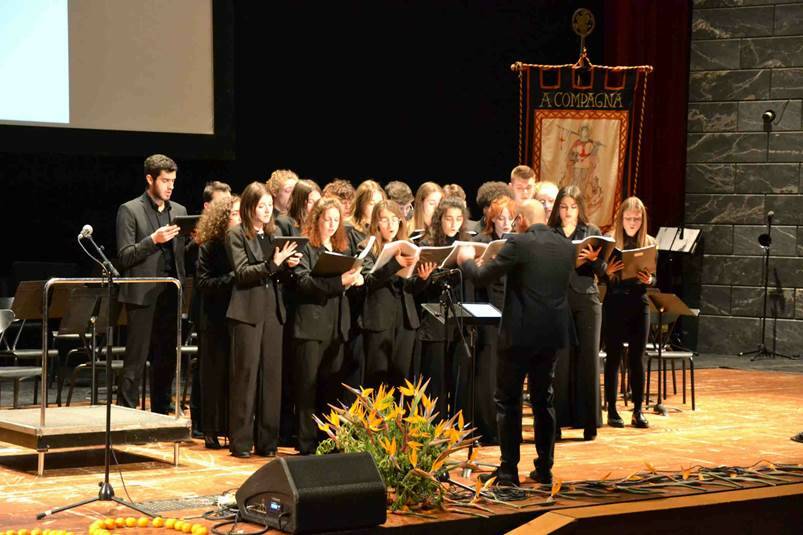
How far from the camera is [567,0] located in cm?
1162

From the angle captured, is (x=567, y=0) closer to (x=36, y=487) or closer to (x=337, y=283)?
(x=337, y=283)

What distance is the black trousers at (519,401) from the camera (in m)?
5.37

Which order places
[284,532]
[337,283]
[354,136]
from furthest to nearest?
[354,136]
[337,283]
[284,532]

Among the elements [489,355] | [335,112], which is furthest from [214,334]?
[335,112]

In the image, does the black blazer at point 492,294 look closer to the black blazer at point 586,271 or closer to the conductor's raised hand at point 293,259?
the black blazer at point 586,271

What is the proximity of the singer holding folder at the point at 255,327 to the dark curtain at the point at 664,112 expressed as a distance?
6.27m

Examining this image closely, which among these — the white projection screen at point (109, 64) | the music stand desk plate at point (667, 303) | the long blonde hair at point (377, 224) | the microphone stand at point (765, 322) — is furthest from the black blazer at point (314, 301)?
the microphone stand at point (765, 322)

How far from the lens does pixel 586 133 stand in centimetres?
1059

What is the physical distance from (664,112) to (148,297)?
21.1 feet

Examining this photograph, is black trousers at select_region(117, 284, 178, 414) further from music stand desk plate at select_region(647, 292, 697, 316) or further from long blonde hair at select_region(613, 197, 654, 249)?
music stand desk plate at select_region(647, 292, 697, 316)

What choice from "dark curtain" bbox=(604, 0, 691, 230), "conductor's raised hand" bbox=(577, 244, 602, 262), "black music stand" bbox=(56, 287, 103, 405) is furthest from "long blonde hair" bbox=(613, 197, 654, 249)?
"dark curtain" bbox=(604, 0, 691, 230)

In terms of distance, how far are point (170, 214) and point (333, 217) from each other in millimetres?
1356

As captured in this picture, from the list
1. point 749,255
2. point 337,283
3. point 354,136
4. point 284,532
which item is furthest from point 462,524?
point 749,255

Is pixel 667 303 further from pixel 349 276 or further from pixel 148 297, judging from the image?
pixel 148 297
